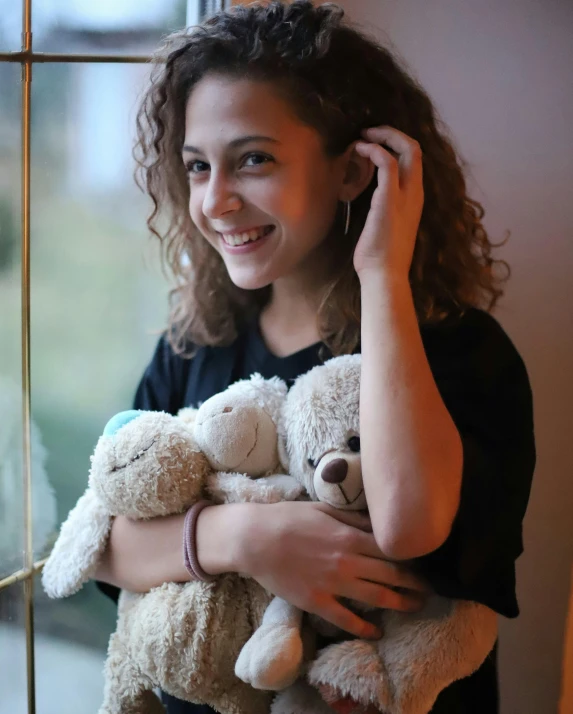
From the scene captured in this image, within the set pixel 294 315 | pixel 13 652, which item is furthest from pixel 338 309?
pixel 13 652

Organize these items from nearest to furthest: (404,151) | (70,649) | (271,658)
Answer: (271,658) < (404,151) < (70,649)

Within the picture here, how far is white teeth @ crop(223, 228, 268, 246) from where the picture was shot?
0.98m

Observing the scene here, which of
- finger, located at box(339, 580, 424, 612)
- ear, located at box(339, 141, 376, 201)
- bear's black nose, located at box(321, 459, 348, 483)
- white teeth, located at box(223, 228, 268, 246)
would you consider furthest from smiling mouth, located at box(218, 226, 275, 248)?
finger, located at box(339, 580, 424, 612)

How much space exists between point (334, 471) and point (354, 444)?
0.17 ft

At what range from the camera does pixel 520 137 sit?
1239mm

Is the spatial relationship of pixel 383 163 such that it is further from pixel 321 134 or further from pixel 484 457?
pixel 484 457

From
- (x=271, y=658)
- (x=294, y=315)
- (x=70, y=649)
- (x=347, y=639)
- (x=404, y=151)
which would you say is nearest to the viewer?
(x=271, y=658)

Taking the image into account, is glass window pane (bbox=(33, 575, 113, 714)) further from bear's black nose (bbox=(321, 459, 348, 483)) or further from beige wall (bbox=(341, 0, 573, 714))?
beige wall (bbox=(341, 0, 573, 714))

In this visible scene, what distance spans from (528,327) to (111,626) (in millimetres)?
958

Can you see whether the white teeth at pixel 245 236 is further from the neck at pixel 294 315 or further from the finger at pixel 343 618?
the finger at pixel 343 618

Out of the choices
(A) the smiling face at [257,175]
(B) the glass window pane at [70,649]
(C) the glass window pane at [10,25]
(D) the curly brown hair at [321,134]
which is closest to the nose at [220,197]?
(A) the smiling face at [257,175]

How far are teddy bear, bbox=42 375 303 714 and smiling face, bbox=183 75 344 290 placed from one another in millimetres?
205

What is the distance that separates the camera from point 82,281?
1173 mm

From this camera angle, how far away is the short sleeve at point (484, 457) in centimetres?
82
